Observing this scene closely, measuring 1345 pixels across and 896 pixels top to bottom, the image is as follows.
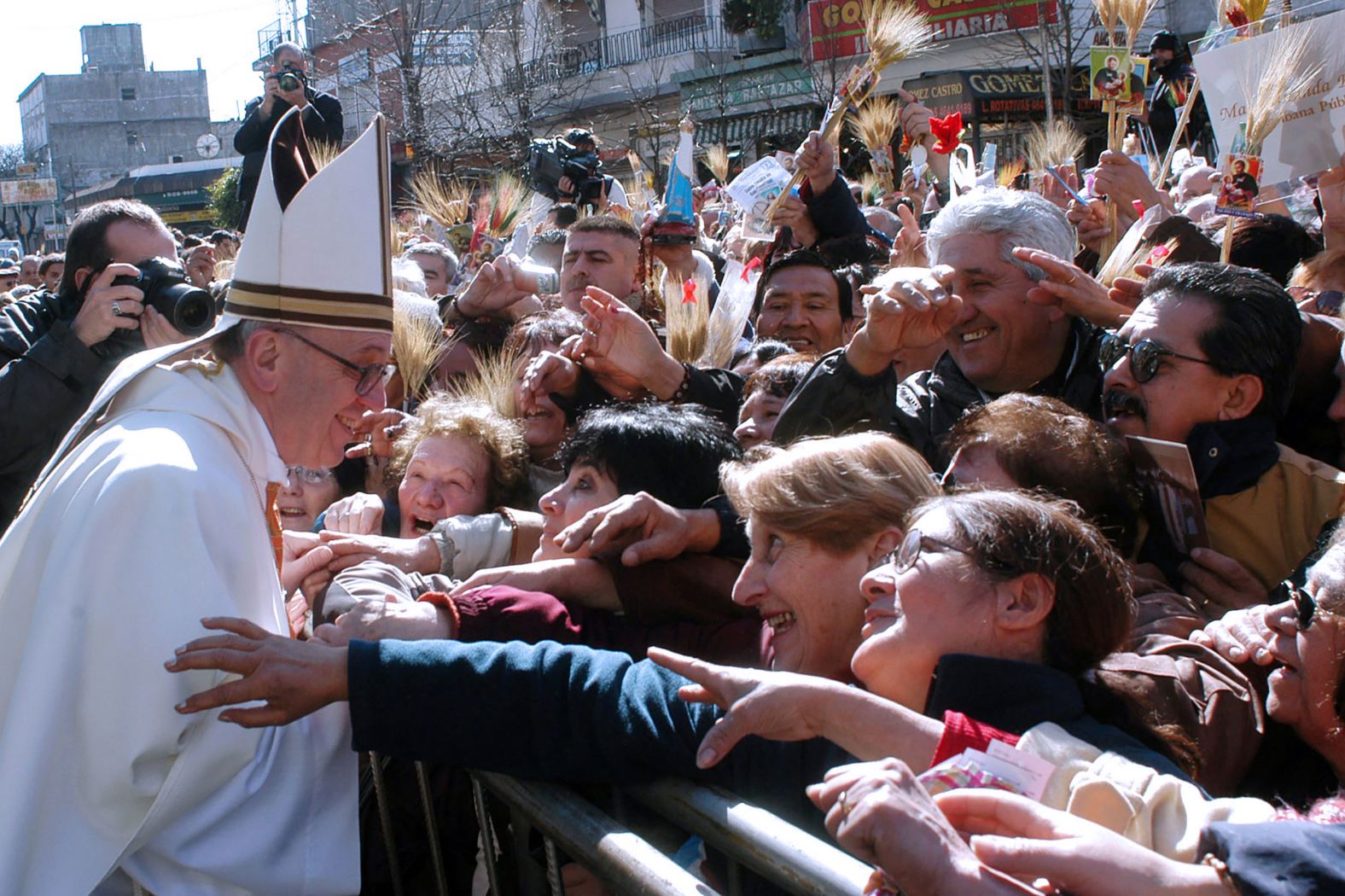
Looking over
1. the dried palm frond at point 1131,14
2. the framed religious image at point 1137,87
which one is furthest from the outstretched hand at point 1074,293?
the dried palm frond at point 1131,14

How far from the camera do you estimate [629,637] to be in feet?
8.13

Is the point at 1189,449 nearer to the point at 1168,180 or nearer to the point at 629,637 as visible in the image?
the point at 629,637

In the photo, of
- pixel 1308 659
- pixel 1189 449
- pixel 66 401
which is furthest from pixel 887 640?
pixel 66 401

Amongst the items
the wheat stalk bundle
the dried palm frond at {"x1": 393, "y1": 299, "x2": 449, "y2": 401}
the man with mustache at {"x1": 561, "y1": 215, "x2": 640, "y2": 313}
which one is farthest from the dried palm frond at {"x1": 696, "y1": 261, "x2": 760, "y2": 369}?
the dried palm frond at {"x1": 393, "y1": 299, "x2": 449, "y2": 401}

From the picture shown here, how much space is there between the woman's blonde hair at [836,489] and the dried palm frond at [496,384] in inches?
67.6

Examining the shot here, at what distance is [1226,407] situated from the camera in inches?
104

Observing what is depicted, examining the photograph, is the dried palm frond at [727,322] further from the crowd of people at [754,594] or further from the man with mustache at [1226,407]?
the man with mustache at [1226,407]

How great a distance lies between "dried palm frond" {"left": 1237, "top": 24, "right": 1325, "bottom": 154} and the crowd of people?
2.11ft

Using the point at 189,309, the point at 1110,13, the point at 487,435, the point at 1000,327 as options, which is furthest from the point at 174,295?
the point at 1110,13

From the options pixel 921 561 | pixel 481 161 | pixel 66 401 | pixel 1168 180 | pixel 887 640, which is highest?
pixel 481 161

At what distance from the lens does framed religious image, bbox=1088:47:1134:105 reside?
165 inches

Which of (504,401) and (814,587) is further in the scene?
(504,401)

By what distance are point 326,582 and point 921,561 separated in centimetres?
151

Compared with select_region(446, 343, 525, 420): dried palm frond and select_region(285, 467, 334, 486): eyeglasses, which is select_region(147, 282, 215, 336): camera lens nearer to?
select_region(285, 467, 334, 486): eyeglasses
